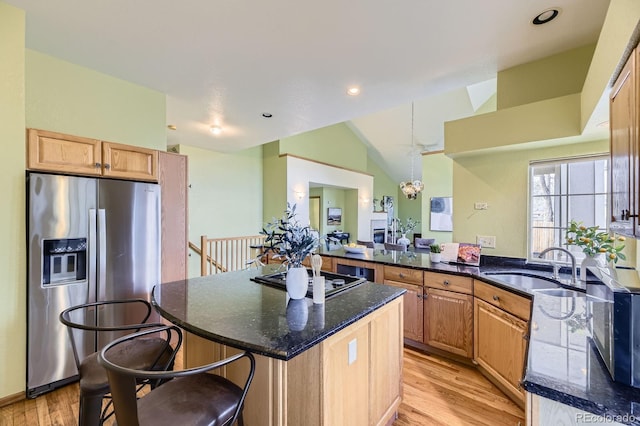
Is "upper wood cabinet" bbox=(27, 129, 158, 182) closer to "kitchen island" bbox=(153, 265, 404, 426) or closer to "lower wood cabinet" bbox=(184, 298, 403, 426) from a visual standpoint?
"kitchen island" bbox=(153, 265, 404, 426)

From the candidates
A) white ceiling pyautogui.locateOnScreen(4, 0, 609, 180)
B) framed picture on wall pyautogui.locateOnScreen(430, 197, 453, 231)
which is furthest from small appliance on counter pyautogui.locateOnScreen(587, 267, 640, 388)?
framed picture on wall pyautogui.locateOnScreen(430, 197, 453, 231)

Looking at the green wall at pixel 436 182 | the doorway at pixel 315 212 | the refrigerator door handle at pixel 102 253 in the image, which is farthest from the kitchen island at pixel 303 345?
Answer: the doorway at pixel 315 212

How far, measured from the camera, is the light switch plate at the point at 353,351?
1484 mm

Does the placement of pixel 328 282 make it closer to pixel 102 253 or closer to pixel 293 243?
pixel 293 243

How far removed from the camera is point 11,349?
6.64 ft

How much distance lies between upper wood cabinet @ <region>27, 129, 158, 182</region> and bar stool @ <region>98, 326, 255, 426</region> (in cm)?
187

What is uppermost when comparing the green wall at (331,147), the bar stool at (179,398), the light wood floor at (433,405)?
the green wall at (331,147)

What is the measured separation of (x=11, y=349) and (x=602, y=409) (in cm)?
326

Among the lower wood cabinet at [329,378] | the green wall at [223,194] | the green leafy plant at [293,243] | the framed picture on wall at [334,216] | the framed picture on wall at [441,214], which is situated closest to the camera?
the lower wood cabinet at [329,378]

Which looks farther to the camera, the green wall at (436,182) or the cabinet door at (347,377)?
the green wall at (436,182)

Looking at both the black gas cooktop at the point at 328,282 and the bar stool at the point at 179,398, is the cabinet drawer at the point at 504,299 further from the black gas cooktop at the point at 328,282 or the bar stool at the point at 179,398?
the bar stool at the point at 179,398

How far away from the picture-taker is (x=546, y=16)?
196 cm

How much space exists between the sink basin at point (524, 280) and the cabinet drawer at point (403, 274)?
2.02 feet

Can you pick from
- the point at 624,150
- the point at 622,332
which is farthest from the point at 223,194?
the point at 622,332
